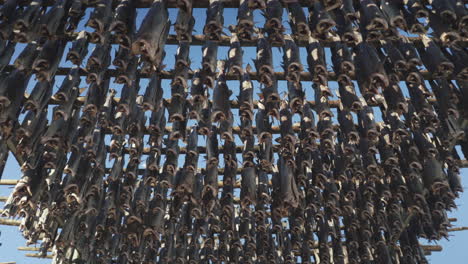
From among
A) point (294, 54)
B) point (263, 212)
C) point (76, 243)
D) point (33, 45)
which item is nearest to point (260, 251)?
point (263, 212)

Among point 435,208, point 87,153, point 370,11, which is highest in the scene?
point 370,11

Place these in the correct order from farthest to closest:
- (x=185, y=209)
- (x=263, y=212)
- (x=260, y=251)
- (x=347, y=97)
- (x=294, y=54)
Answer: (x=260, y=251) → (x=185, y=209) → (x=263, y=212) → (x=347, y=97) → (x=294, y=54)

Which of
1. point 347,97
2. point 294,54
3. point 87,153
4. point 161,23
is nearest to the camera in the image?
point 161,23

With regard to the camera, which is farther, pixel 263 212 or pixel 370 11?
pixel 263 212

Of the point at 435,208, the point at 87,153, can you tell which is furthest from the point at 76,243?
the point at 435,208

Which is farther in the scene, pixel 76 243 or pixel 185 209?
pixel 76 243

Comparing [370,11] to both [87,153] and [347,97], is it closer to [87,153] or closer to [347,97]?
[347,97]

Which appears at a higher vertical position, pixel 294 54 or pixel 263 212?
pixel 294 54

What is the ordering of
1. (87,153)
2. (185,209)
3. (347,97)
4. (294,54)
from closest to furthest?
(294,54), (347,97), (87,153), (185,209)

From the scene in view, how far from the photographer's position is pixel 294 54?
4746 millimetres

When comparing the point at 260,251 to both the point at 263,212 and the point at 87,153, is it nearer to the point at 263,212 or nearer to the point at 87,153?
the point at 263,212

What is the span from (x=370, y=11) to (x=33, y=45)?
3820 mm

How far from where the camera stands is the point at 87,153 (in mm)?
6340

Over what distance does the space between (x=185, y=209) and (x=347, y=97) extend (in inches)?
161
